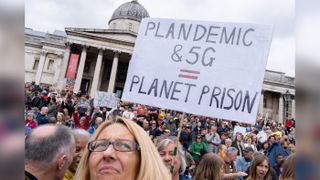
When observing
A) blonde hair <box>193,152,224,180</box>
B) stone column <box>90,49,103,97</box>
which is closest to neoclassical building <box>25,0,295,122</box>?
stone column <box>90,49,103,97</box>

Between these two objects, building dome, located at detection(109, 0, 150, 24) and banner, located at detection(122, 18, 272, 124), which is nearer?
banner, located at detection(122, 18, 272, 124)

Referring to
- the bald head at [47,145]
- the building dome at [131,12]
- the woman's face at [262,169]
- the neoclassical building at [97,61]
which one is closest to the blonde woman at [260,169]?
the woman's face at [262,169]

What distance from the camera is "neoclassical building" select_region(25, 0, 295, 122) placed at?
3903 centimetres

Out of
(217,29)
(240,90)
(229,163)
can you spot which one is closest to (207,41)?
(217,29)

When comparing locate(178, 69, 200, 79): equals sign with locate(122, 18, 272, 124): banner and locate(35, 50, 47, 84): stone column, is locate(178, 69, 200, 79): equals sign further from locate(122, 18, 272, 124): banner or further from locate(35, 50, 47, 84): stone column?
locate(35, 50, 47, 84): stone column

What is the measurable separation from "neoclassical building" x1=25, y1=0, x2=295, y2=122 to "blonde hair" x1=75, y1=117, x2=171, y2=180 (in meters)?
33.0

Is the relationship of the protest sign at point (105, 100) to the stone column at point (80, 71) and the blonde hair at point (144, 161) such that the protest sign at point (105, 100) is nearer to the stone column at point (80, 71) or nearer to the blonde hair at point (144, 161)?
the blonde hair at point (144, 161)

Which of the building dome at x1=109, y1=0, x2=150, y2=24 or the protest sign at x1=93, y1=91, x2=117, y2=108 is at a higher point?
the building dome at x1=109, y1=0, x2=150, y2=24

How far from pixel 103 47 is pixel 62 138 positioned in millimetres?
38045

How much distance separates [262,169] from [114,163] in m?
3.18

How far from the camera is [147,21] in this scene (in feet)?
13.0

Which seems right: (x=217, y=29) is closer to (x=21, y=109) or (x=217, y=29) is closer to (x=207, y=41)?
(x=207, y=41)

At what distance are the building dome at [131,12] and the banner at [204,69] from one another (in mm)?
47012

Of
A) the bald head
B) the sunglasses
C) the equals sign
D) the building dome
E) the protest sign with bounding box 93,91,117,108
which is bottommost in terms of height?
the bald head
